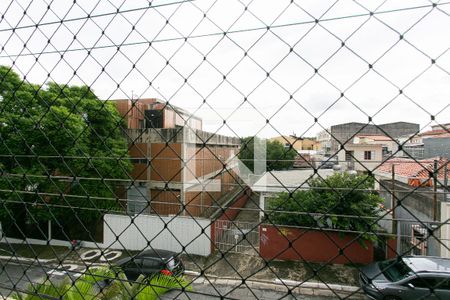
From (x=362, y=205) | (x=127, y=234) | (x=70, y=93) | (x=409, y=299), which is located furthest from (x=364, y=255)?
(x=70, y=93)

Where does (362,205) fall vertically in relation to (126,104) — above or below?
below

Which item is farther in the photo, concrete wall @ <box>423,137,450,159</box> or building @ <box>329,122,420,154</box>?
concrete wall @ <box>423,137,450,159</box>

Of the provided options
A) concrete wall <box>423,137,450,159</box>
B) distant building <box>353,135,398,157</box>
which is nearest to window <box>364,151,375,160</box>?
distant building <box>353,135,398,157</box>

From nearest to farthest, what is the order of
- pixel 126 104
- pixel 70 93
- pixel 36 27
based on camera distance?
pixel 36 27 < pixel 70 93 < pixel 126 104

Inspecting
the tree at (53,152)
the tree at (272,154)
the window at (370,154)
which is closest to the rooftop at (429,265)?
the tree at (272,154)

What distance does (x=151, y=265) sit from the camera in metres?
4.08

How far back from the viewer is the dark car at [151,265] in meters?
1.00

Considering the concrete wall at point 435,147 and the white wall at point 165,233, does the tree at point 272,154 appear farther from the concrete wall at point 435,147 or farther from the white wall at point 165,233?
the concrete wall at point 435,147

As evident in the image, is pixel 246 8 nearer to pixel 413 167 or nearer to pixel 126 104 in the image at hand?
pixel 413 167

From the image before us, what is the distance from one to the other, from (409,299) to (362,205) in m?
1.37

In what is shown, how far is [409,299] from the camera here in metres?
3.14

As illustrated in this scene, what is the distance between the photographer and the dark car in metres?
1.00

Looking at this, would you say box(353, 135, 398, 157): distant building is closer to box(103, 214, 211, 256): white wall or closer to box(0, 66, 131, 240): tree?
box(103, 214, 211, 256): white wall

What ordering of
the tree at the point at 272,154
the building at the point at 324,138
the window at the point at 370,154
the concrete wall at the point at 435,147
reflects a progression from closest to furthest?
the tree at the point at 272,154
the building at the point at 324,138
the concrete wall at the point at 435,147
the window at the point at 370,154
